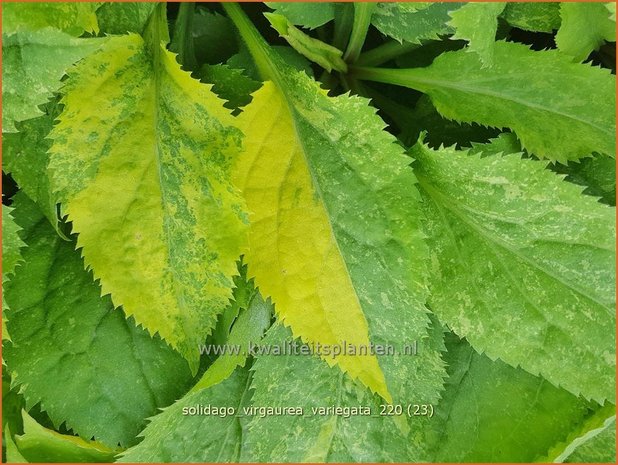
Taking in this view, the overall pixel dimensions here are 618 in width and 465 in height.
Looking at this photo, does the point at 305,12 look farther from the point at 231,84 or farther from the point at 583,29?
the point at 583,29

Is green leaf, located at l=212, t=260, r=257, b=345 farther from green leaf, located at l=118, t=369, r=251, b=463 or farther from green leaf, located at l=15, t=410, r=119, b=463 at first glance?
green leaf, located at l=15, t=410, r=119, b=463

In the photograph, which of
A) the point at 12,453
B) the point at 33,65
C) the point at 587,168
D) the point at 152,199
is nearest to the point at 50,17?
the point at 33,65

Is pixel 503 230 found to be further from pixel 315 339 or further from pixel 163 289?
pixel 163 289

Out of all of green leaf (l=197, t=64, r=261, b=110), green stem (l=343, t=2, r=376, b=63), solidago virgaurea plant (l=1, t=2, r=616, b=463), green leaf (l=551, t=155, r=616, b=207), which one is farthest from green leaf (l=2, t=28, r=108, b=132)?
green leaf (l=551, t=155, r=616, b=207)

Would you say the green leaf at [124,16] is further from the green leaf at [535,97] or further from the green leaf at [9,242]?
the green leaf at [535,97]

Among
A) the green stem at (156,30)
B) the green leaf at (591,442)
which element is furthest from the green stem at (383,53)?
the green leaf at (591,442)
